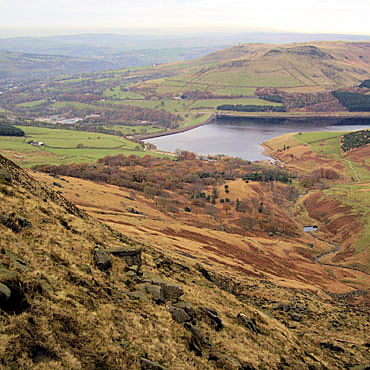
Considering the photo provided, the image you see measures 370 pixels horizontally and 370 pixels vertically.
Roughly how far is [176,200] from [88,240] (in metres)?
80.2

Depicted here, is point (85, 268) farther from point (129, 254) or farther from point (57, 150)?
point (57, 150)

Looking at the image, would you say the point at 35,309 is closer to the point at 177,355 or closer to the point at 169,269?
the point at 177,355

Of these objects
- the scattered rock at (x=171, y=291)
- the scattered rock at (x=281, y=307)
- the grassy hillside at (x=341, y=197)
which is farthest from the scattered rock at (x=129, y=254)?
the grassy hillside at (x=341, y=197)

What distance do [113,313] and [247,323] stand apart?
12.2m

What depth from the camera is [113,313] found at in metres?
19.4

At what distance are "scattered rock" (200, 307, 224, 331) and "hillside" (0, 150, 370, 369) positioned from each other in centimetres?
8

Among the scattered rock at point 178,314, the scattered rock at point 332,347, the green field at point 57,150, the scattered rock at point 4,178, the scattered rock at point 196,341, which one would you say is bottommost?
the green field at point 57,150

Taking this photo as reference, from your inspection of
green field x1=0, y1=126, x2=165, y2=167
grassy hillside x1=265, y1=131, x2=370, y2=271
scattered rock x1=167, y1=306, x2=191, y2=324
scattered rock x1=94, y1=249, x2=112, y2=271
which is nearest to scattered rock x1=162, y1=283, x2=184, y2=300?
scattered rock x1=167, y1=306, x2=191, y2=324

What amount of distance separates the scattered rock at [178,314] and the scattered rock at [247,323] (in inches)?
253

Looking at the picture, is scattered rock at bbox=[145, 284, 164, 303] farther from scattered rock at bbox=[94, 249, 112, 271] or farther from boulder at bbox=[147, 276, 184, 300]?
scattered rock at bbox=[94, 249, 112, 271]

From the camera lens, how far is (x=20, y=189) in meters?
28.0

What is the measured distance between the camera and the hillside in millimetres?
15906

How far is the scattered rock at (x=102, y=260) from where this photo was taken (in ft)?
77.6

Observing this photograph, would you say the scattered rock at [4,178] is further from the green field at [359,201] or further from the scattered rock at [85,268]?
the green field at [359,201]
